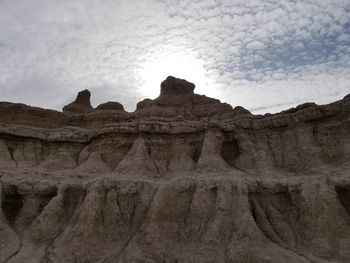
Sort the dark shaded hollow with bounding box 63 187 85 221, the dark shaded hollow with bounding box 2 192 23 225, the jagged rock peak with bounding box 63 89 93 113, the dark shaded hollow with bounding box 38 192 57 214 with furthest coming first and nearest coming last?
1. the jagged rock peak with bounding box 63 89 93 113
2. the dark shaded hollow with bounding box 38 192 57 214
3. the dark shaded hollow with bounding box 63 187 85 221
4. the dark shaded hollow with bounding box 2 192 23 225

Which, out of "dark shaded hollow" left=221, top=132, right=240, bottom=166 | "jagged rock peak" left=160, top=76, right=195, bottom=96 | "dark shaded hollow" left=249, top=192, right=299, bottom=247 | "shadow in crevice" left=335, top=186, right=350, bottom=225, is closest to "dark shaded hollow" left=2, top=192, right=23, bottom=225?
"dark shaded hollow" left=249, top=192, right=299, bottom=247

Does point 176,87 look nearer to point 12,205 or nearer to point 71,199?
point 71,199

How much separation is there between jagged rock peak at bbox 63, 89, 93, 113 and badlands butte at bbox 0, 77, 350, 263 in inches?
304

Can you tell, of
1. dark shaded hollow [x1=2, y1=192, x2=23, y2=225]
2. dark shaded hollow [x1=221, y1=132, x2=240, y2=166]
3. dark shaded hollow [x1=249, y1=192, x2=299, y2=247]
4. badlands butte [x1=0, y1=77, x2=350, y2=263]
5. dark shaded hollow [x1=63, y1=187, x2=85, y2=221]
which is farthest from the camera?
dark shaded hollow [x1=221, y1=132, x2=240, y2=166]

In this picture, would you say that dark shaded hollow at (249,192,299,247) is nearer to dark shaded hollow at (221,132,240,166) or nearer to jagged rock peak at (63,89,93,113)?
dark shaded hollow at (221,132,240,166)

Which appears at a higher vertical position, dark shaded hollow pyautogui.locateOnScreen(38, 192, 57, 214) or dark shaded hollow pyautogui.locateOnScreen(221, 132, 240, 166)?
dark shaded hollow pyautogui.locateOnScreen(221, 132, 240, 166)

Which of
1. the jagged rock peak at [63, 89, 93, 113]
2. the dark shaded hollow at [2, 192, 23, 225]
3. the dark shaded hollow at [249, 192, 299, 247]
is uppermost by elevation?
the jagged rock peak at [63, 89, 93, 113]

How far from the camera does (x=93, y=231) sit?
18.5 m

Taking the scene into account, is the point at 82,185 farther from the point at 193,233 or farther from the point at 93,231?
the point at 193,233

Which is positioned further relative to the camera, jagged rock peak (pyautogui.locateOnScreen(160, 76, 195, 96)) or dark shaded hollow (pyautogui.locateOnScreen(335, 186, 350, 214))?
jagged rock peak (pyautogui.locateOnScreen(160, 76, 195, 96))

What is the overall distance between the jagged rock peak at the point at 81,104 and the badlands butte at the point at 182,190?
25.4 feet

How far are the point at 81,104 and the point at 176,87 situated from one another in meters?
9.82

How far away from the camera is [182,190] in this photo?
65.0 feet

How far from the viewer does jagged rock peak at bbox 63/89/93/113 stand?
3581 centimetres
